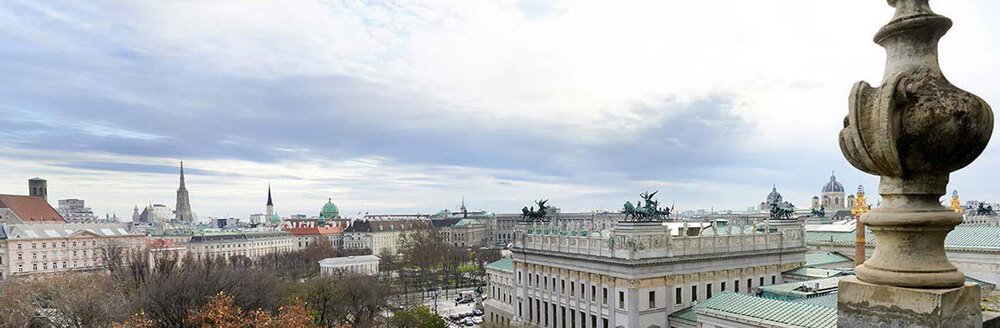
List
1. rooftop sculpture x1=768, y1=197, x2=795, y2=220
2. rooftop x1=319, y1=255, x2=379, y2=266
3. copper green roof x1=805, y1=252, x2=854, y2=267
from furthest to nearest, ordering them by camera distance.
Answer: rooftop x1=319, y1=255, x2=379, y2=266, rooftop sculpture x1=768, y1=197, x2=795, y2=220, copper green roof x1=805, y1=252, x2=854, y2=267

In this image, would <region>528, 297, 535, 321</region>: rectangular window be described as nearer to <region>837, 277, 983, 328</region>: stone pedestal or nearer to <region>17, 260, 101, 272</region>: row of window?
<region>837, 277, 983, 328</region>: stone pedestal

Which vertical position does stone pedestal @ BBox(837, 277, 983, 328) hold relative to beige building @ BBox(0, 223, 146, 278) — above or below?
above

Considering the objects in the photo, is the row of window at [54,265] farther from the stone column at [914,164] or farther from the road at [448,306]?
the stone column at [914,164]

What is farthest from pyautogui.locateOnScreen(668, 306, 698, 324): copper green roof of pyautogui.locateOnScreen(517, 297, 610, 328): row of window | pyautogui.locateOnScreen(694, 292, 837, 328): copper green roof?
pyautogui.locateOnScreen(517, 297, 610, 328): row of window

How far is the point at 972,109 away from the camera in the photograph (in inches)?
212

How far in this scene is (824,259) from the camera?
58000mm

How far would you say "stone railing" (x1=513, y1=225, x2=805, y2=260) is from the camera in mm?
44375

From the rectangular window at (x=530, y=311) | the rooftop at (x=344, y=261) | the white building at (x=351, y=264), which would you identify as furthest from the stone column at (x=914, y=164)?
the rooftop at (x=344, y=261)

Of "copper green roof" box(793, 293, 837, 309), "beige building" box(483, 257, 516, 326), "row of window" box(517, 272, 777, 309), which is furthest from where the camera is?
"beige building" box(483, 257, 516, 326)

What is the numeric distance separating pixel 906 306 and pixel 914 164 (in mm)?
1364

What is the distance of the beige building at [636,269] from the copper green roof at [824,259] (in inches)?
122

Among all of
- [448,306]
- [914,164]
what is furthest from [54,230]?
[914,164]

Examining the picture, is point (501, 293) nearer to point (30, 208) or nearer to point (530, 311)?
point (530, 311)

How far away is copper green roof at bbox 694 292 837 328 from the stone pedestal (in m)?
27.6
